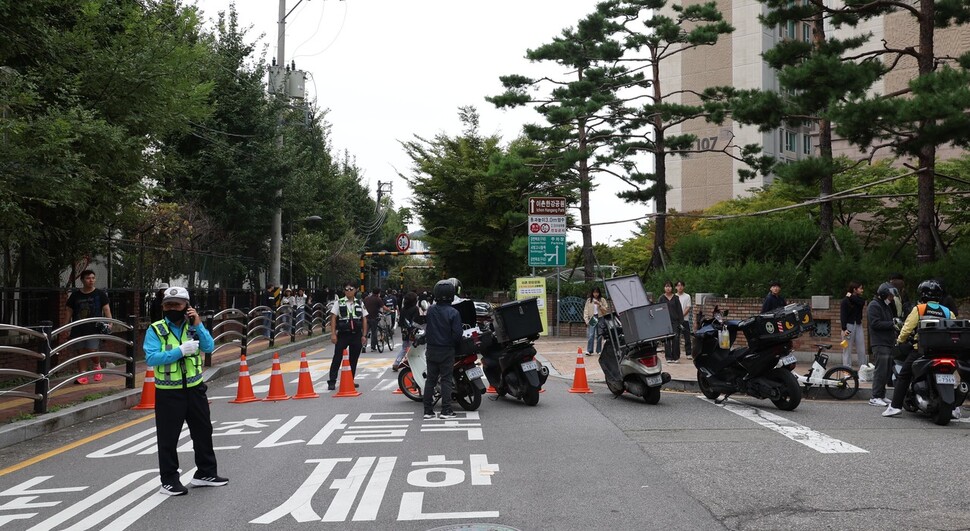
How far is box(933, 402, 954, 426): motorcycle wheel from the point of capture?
9.72m

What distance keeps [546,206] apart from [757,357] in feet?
49.2

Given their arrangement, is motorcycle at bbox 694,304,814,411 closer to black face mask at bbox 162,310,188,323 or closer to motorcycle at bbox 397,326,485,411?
motorcycle at bbox 397,326,485,411

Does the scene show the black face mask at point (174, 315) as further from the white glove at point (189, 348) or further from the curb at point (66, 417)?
the curb at point (66, 417)

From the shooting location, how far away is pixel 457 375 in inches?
453

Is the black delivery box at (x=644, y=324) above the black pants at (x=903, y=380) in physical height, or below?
above

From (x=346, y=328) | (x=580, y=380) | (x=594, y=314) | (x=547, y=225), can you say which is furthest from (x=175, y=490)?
(x=547, y=225)

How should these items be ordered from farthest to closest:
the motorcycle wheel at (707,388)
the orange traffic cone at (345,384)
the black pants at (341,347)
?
the black pants at (341,347)
the orange traffic cone at (345,384)
the motorcycle wheel at (707,388)

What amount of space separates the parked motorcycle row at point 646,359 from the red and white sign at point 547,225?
12.7m

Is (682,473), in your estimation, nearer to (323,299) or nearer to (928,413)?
(928,413)

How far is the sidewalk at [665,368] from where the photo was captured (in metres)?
13.3

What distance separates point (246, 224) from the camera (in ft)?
95.1

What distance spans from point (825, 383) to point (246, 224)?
21.4 metres

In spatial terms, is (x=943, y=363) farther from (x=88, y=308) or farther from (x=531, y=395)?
(x=88, y=308)

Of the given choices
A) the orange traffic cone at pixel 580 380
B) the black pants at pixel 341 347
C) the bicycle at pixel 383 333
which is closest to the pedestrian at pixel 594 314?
the bicycle at pixel 383 333
